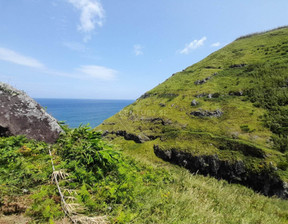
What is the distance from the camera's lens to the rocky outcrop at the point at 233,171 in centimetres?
3709

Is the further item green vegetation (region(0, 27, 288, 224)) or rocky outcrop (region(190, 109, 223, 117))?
rocky outcrop (region(190, 109, 223, 117))

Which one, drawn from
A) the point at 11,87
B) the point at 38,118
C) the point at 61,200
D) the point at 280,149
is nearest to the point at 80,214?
the point at 61,200

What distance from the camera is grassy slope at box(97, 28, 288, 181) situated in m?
50.3

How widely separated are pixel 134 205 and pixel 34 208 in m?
2.13

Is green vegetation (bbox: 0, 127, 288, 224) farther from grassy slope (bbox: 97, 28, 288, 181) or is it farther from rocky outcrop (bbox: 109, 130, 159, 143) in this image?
rocky outcrop (bbox: 109, 130, 159, 143)

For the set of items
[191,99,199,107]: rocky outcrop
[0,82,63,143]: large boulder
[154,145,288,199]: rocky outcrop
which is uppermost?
[0,82,63,143]: large boulder

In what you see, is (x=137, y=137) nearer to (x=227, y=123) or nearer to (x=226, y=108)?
(x=227, y=123)

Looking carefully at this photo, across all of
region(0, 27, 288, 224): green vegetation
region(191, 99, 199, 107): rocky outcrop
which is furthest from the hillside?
region(191, 99, 199, 107): rocky outcrop

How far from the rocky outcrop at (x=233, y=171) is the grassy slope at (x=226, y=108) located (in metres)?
1.91

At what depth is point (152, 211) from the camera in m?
3.75

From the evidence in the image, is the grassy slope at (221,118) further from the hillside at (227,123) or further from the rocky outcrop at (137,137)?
the rocky outcrop at (137,137)

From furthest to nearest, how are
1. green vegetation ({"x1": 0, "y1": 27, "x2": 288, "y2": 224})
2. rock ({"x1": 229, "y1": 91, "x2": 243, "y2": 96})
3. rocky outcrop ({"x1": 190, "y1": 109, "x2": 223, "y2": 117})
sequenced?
rock ({"x1": 229, "y1": 91, "x2": 243, "y2": 96}), rocky outcrop ({"x1": 190, "y1": 109, "x2": 223, "y2": 117}), green vegetation ({"x1": 0, "y1": 27, "x2": 288, "y2": 224})

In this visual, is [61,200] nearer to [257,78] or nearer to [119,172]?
[119,172]

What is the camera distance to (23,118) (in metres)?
7.20
